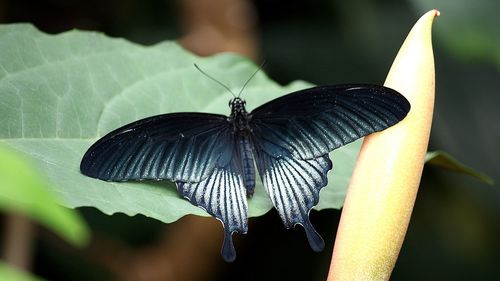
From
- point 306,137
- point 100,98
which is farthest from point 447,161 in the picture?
point 100,98

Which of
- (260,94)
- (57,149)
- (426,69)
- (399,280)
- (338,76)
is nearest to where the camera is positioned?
(426,69)

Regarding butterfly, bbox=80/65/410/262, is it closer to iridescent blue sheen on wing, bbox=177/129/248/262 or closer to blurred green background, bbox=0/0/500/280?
iridescent blue sheen on wing, bbox=177/129/248/262

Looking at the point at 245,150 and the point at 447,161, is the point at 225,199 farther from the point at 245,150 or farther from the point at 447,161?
the point at 447,161

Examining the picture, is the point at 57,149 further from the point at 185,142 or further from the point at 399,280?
the point at 399,280

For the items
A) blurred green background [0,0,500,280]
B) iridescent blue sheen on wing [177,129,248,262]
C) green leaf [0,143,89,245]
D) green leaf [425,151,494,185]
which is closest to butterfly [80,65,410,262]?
iridescent blue sheen on wing [177,129,248,262]

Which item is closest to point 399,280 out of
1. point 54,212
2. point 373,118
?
point 373,118

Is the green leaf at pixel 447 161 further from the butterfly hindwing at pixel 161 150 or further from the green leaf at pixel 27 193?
the green leaf at pixel 27 193
